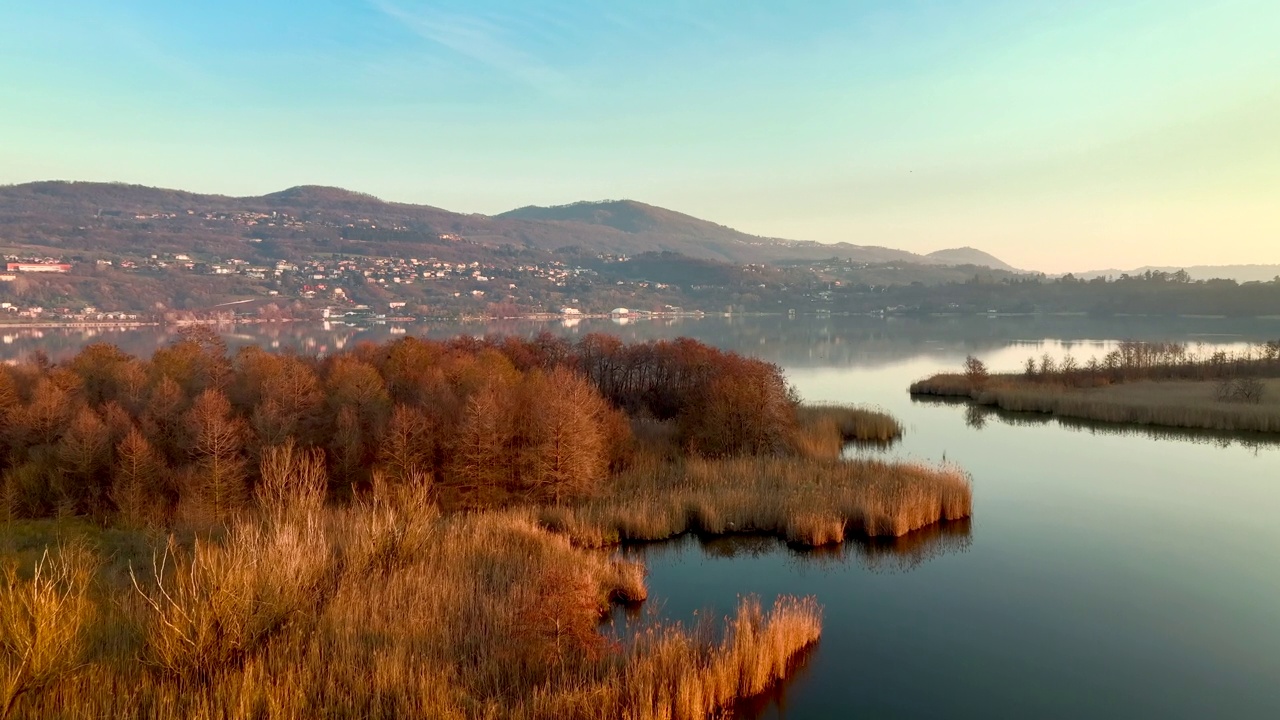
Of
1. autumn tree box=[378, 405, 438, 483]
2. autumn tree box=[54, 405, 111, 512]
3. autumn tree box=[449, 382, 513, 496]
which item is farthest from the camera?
autumn tree box=[449, 382, 513, 496]

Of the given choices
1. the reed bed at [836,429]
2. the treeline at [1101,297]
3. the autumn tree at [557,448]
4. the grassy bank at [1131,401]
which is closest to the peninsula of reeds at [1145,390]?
the grassy bank at [1131,401]

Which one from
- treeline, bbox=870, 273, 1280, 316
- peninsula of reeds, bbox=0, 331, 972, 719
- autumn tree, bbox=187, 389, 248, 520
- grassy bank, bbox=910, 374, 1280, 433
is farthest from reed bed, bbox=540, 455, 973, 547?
treeline, bbox=870, 273, 1280, 316

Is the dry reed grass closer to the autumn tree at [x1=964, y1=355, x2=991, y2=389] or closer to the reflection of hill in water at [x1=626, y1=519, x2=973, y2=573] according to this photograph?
the reflection of hill in water at [x1=626, y1=519, x2=973, y2=573]

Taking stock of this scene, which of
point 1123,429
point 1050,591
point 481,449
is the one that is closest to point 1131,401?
point 1123,429

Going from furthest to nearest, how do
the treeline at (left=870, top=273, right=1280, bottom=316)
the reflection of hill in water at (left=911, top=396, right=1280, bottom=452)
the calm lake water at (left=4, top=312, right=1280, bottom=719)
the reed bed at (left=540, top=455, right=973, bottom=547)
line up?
the treeline at (left=870, top=273, right=1280, bottom=316), the reflection of hill in water at (left=911, top=396, right=1280, bottom=452), the reed bed at (left=540, top=455, right=973, bottom=547), the calm lake water at (left=4, top=312, right=1280, bottom=719)

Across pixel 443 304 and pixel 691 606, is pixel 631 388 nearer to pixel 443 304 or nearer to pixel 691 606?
pixel 691 606

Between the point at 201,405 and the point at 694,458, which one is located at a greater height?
the point at 201,405

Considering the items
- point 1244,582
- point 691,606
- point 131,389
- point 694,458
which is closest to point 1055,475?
point 1244,582

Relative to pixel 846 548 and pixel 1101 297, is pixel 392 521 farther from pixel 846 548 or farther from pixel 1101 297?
pixel 1101 297
